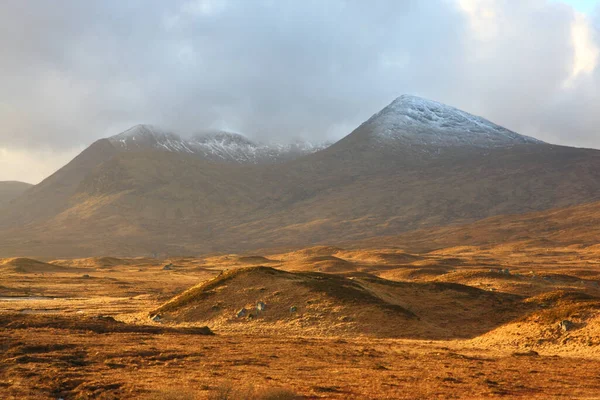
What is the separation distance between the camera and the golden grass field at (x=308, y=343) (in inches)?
806

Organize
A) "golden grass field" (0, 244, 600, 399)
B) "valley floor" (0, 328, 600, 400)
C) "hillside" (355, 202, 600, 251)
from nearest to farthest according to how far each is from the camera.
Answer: "valley floor" (0, 328, 600, 400), "golden grass field" (0, 244, 600, 399), "hillside" (355, 202, 600, 251)

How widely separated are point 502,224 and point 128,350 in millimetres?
189007

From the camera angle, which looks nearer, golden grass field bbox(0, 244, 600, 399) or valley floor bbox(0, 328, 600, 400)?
valley floor bbox(0, 328, 600, 400)

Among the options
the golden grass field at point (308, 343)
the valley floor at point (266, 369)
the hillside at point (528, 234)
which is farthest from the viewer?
the hillside at point (528, 234)

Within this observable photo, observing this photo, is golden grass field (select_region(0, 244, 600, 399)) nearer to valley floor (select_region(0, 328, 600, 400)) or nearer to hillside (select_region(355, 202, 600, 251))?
valley floor (select_region(0, 328, 600, 400))

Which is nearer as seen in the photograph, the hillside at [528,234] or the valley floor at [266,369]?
the valley floor at [266,369]

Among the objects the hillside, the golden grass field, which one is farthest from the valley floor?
the hillside

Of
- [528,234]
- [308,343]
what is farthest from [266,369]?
[528,234]

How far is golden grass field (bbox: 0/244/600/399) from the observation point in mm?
20484

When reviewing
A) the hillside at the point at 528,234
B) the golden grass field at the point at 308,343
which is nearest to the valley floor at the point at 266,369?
the golden grass field at the point at 308,343

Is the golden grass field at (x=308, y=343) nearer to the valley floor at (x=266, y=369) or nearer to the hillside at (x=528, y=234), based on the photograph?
the valley floor at (x=266, y=369)

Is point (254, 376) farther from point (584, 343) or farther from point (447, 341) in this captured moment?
point (584, 343)

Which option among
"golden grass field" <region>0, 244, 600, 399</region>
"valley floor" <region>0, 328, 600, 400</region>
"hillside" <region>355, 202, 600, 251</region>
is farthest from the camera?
"hillside" <region>355, 202, 600, 251</region>

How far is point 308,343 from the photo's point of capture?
105 ft
